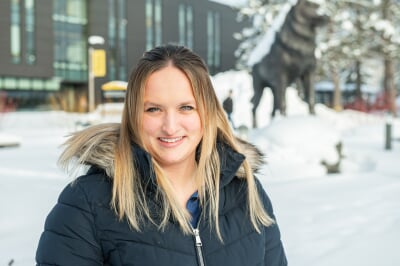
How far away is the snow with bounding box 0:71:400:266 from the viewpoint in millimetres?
3639

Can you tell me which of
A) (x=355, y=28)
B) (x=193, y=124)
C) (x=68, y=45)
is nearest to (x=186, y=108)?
(x=193, y=124)

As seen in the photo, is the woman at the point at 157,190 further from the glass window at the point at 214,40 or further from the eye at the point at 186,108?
the glass window at the point at 214,40

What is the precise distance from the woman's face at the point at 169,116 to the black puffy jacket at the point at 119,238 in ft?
0.28

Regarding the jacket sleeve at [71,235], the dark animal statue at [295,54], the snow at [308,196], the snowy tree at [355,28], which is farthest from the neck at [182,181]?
the snowy tree at [355,28]

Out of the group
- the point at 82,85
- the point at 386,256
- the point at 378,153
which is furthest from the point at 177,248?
the point at 82,85

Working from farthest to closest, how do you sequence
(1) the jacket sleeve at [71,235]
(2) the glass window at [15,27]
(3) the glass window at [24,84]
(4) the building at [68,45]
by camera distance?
(3) the glass window at [24,84] → (2) the glass window at [15,27] → (4) the building at [68,45] → (1) the jacket sleeve at [71,235]

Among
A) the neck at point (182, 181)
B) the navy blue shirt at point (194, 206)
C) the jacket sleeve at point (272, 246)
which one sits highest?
the neck at point (182, 181)

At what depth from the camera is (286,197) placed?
553 centimetres

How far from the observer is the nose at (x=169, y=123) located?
1509mm

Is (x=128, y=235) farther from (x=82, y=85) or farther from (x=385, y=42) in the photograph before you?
(x=82, y=85)

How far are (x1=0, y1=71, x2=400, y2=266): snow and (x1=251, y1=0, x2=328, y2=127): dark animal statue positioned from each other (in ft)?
4.54

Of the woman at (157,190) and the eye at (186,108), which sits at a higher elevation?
the eye at (186,108)

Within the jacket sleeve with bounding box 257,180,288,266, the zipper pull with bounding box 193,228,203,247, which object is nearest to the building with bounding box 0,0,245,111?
the jacket sleeve with bounding box 257,180,288,266


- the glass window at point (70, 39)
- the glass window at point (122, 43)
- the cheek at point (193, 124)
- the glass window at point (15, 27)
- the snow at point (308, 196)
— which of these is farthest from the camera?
the glass window at point (70, 39)
